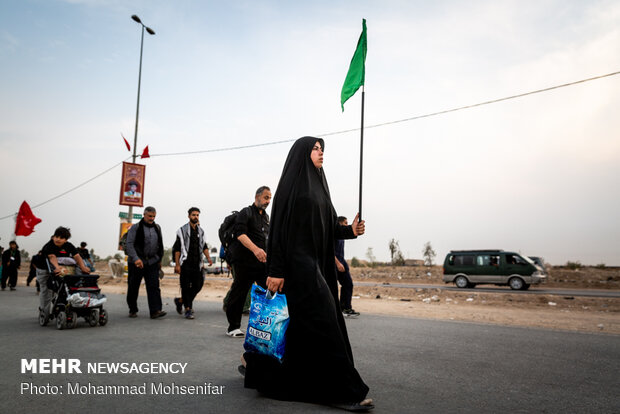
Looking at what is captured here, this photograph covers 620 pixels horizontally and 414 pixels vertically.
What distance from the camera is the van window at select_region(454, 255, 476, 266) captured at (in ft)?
80.5

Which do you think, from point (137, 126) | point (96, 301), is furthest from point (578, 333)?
point (137, 126)

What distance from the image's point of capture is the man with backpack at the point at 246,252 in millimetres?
6273

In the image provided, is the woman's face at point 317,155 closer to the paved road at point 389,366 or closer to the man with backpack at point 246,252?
the paved road at point 389,366

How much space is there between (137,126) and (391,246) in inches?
1744

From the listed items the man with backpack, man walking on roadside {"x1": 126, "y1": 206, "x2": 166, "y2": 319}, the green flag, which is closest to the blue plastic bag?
the man with backpack

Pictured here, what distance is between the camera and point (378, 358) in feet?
16.4

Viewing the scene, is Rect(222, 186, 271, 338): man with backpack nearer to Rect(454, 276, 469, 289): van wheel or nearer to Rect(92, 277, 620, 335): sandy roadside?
Rect(92, 277, 620, 335): sandy roadside

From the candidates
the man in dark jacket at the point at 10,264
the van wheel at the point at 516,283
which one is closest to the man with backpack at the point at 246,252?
the man in dark jacket at the point at 10,264

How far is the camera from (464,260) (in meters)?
24.9

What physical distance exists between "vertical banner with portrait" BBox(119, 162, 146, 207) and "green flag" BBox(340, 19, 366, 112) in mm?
22136

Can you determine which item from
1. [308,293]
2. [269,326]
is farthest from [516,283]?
[269,326]

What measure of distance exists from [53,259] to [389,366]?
5.91 meters

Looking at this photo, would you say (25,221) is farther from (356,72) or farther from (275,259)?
(275,259)

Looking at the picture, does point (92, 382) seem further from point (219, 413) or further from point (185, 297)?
point (185, 297)
